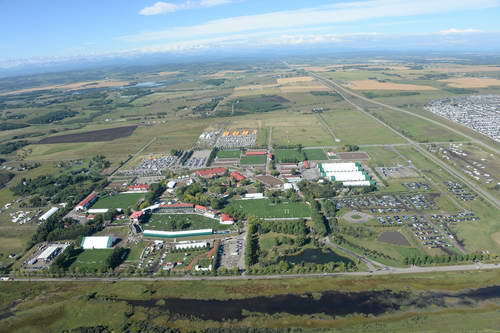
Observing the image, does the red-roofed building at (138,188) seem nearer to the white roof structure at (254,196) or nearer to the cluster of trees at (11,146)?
the white roof structure at (254,196)

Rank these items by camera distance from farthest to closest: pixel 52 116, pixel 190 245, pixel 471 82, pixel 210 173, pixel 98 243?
pixel 471 82, pixel 52 116, pixel 210 173, pixel 98 243, pixel 190 245

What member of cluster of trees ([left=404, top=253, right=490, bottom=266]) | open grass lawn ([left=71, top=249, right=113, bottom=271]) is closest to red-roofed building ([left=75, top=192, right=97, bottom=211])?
open grass lawn ([left=71, top=249, right=113, bottom=271])

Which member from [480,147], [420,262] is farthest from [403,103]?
[420,262]

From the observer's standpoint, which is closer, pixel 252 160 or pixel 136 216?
pixel 136 216

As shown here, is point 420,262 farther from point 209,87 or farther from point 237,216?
point 209,87

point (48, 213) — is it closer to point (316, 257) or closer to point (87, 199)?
point (87, 199)

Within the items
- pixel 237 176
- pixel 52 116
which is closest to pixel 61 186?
pixel 237 176
